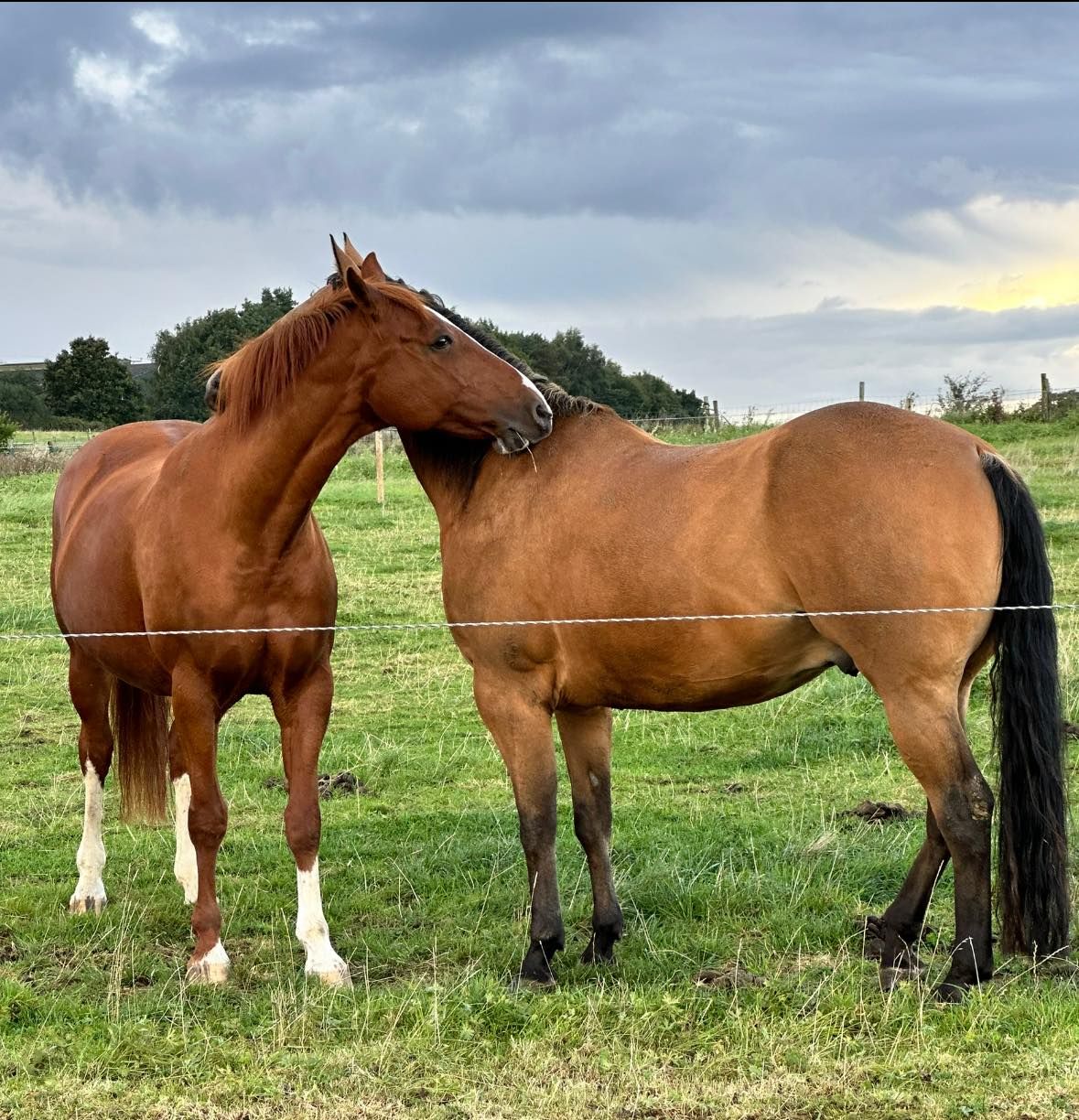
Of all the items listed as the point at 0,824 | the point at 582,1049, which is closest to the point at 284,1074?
the point at 582,1049

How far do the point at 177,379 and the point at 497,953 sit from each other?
47.0 m

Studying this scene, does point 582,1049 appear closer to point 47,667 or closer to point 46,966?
point 46,966

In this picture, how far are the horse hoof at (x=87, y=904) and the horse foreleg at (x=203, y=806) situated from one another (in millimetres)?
922

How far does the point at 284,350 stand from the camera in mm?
4555

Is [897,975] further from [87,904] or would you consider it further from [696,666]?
[87,904]

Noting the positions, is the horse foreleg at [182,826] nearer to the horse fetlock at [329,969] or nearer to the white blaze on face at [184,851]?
the white blaze on face at [184,851]

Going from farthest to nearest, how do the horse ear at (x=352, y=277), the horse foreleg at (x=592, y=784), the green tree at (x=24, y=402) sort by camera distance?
the green tree at (x=24, y=402) → the horse foreleg at (x=592, y=784) → the horse ear at (x=352, y=277)

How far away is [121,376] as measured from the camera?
51125mm

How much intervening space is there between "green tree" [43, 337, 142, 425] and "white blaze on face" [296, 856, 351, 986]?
4802 centimetres

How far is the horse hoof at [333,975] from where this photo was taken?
4.45 m

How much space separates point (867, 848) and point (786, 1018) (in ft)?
6.41

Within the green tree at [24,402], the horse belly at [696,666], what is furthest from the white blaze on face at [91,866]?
the green tree at [24,402]

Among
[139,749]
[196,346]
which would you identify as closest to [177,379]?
[196,346]

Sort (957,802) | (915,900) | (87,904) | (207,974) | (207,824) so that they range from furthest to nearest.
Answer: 1. (87,904)
2. (207,824)
3. (207,974)
4. (915,900)
5. (957,802)
